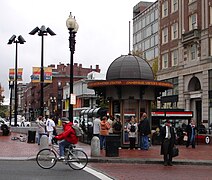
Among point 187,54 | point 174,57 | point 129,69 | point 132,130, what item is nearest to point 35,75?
point 129,69

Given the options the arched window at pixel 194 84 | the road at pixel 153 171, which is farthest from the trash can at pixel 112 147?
the arched window at pixel 194 84

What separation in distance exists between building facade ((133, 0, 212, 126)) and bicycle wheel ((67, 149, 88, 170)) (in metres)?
30.9

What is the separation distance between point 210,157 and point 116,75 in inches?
287

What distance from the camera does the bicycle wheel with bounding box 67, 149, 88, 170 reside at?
1583cm

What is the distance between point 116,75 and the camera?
25391 mm

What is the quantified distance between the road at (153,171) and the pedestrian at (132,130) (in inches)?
206

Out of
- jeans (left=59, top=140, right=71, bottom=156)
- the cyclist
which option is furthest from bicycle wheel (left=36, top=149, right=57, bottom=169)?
jeans (left=59, top=140, right=71, bottom=156)

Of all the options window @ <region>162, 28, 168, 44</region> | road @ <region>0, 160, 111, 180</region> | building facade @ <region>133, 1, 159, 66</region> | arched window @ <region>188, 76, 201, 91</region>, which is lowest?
road @ <region>0, 160, 111, 180</region>

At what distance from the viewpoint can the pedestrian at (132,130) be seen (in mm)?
23203

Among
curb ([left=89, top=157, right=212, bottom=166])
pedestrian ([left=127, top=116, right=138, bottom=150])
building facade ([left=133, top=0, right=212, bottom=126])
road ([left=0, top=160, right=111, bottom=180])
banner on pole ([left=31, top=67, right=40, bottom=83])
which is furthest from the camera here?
building facade ([left=133, top=0, right=212, bottom=126])

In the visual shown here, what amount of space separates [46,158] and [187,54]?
36.4 meters

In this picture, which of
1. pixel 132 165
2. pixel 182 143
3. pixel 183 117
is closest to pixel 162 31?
pixel 183 117

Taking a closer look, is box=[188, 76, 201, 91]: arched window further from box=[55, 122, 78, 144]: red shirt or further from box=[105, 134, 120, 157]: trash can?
box=[55, 122, 78, 144]: red shirt

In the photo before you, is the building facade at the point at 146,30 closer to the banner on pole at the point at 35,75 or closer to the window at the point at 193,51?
the window at the point at 193,51
